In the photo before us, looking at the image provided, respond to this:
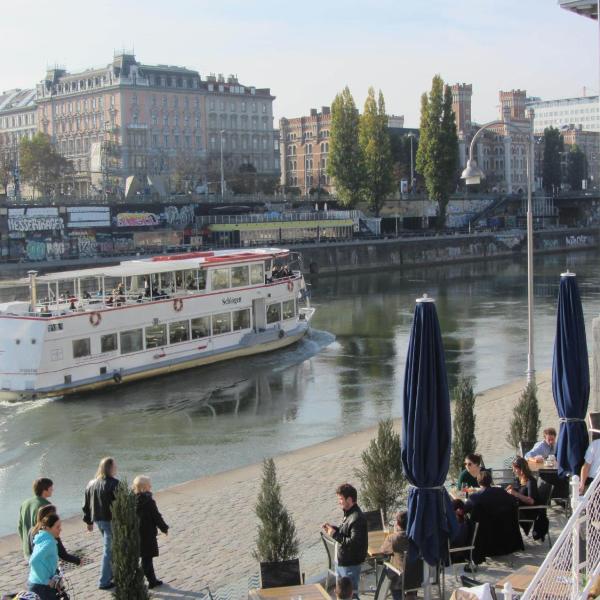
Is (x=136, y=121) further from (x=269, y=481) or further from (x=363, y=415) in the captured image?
(x=269, y=481)

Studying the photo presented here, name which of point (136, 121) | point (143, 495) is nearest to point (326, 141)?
point (136, 121)

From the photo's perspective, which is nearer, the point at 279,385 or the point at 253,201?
the point at 279,385

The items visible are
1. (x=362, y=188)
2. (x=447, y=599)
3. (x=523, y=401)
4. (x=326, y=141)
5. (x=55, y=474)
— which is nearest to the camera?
(x=447, y=599)

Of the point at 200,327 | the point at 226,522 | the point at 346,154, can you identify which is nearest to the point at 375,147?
the point at 346,154

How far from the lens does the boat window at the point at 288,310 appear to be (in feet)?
140

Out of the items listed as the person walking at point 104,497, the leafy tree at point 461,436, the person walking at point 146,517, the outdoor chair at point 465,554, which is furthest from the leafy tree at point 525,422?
the person walking at point 104,497

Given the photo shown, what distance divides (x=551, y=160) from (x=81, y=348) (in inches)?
5300

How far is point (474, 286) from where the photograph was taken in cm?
7088

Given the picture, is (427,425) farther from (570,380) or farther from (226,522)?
(226,522)

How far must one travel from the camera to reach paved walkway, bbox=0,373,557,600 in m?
12.8

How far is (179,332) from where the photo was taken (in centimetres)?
3662

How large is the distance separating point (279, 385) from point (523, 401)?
17.8 m

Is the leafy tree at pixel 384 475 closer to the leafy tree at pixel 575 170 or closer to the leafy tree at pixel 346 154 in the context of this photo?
the leafy tree at pixel 346 154

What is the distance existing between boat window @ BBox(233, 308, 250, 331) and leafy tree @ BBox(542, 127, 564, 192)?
12302 centimetres
